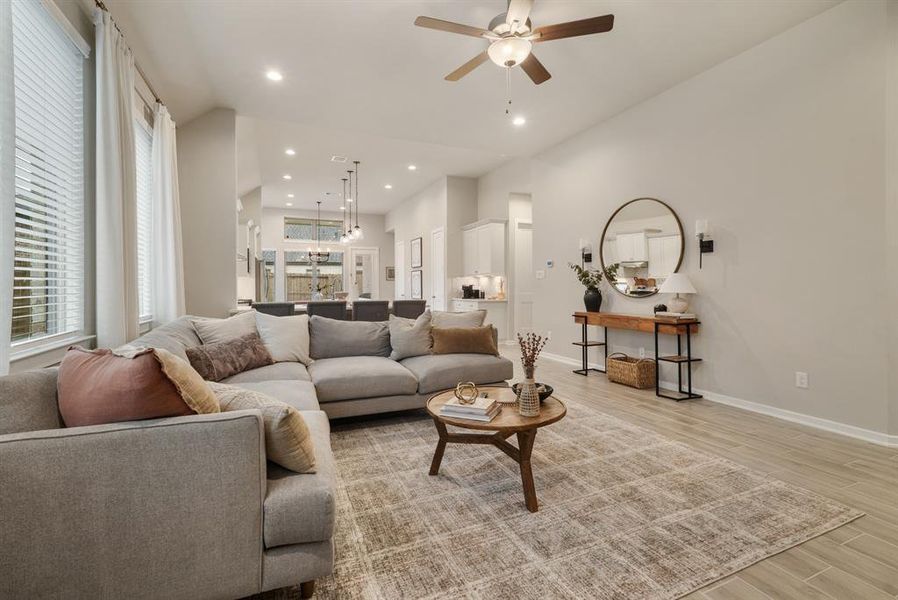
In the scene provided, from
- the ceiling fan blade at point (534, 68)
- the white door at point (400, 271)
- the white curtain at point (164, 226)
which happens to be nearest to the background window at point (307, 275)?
the white door at point (400, 271)

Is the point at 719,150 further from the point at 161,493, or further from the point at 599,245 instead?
the point at 161,493

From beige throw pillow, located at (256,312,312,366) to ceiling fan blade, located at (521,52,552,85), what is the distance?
111 inches

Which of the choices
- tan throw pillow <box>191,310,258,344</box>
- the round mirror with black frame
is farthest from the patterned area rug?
the round mirror with black frame

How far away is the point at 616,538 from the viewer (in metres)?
1.82

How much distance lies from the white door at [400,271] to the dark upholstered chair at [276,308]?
20.8ft

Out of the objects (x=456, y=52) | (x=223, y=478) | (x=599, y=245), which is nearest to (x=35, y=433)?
(x=223, y=478)

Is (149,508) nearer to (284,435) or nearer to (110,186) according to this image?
(284,435)

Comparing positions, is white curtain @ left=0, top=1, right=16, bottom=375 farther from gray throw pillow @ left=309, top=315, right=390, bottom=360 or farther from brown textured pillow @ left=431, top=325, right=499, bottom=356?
brown textured pillow @ left=431, top=325, right=499, bottom=356

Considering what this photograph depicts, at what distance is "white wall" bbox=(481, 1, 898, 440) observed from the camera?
9.73ft

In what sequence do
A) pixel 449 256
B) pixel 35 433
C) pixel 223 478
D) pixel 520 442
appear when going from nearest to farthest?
pixel 35 433 < pixel 223 478 < pixel 520 442 < pixel 449 256

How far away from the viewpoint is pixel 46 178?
2254 mm

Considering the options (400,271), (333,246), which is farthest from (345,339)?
(333,246)

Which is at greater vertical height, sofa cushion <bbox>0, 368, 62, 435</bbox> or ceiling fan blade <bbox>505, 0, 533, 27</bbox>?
ceiling fan blade <bbox>505, 0, 533, 27</bbox>

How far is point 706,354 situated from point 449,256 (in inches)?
206
